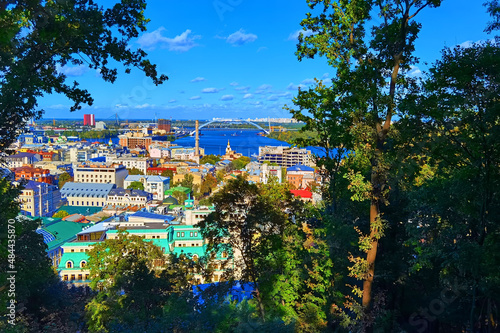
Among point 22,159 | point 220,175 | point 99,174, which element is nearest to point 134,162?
point 99,174

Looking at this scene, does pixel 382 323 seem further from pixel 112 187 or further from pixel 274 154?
pixel 274 154

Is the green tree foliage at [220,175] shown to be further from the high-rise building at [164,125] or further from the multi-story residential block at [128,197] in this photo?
the high-rise building at [164,125]

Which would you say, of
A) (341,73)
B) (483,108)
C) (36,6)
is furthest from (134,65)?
(483,108)

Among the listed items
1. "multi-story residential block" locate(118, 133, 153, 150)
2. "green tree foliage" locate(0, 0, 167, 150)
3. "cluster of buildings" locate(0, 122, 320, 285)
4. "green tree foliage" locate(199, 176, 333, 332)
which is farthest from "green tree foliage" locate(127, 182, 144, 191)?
"multi-story residential block" locate(118, 133, 153, 150)

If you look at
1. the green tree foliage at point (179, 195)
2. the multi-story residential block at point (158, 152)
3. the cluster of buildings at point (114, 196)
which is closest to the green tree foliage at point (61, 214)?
the cluster of buildings at point (114, 196)

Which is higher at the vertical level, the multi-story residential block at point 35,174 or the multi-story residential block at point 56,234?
the multi-story residential block at point 35,174
